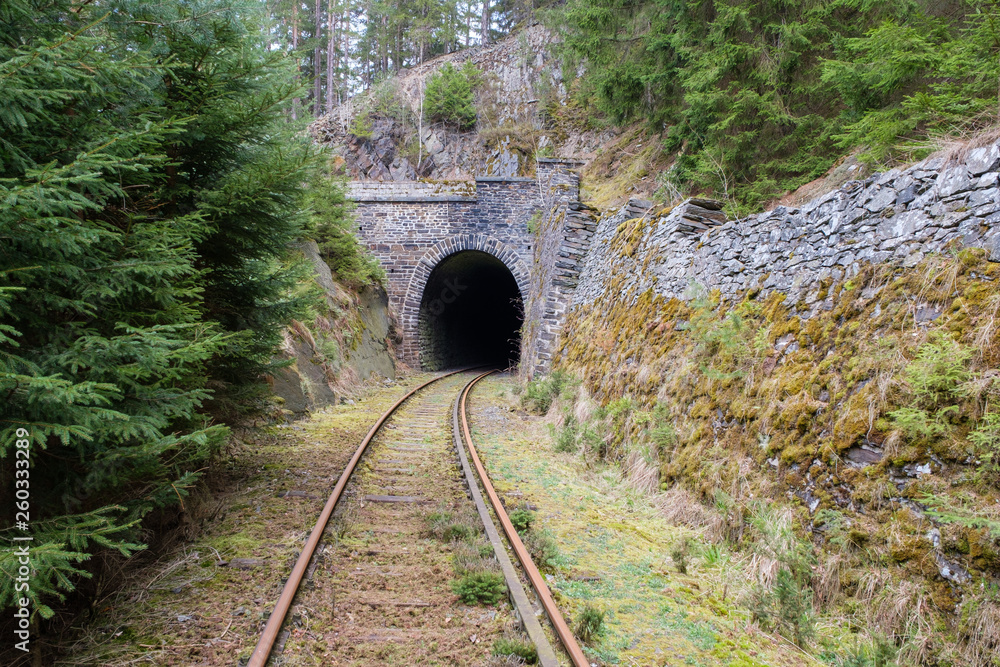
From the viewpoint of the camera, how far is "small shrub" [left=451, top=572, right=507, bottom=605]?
3.26 m

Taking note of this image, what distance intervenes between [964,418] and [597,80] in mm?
10216

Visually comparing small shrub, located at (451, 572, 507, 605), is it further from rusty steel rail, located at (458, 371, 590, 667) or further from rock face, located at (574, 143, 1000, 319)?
rock face, located at (574, 143, 1000, 319)

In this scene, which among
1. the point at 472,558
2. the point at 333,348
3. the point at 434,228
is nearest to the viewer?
the point at 472,558

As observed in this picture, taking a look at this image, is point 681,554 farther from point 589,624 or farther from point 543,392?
point 543,392

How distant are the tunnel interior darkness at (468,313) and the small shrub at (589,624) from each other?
13919 mm

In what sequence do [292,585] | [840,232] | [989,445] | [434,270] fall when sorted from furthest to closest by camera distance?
[434,270] < [840,232] < [292,585] < [989,445]

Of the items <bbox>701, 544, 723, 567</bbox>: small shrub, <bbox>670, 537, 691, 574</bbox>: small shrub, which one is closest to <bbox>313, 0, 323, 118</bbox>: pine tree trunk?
<bbox>670, 537, 691, 574</bbox>: small shrub

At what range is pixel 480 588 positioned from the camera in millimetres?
3328

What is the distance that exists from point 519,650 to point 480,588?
0.69 m

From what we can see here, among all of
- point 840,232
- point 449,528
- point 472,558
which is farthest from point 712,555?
point 840,232

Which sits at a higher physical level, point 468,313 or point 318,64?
point 318,64

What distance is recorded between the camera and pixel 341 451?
6613 millimetres

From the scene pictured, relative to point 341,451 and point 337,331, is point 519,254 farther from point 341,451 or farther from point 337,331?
point 341,451

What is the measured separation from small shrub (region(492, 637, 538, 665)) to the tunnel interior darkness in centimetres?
1419
